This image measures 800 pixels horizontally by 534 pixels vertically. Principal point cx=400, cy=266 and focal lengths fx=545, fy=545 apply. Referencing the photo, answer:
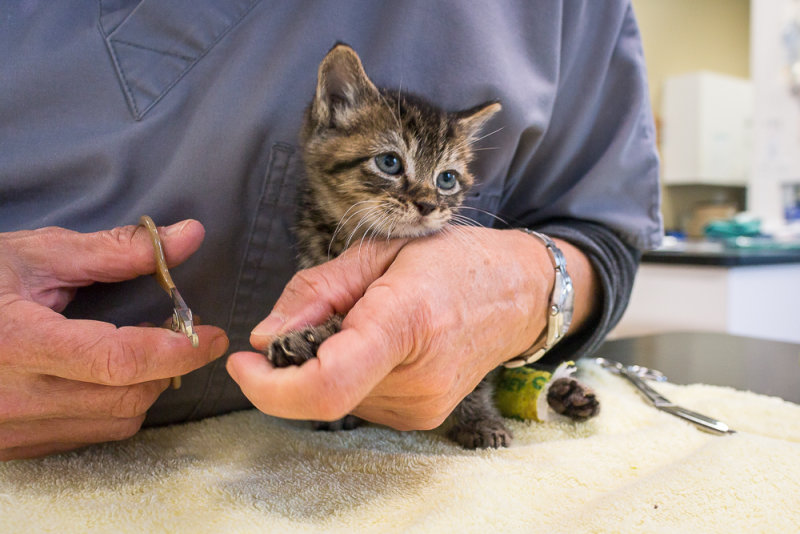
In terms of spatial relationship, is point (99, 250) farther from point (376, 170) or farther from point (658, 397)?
point (658, 397)

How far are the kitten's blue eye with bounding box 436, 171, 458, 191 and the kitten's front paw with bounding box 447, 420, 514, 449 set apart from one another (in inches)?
18.0

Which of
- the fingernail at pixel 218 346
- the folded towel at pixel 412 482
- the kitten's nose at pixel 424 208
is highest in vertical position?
the kitten's nose at pixel 424 208

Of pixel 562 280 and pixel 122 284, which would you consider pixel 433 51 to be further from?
pixel 122 284

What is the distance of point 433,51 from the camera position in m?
1.05

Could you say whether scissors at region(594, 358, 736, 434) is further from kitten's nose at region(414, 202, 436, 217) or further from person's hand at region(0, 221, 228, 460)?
person's hand at region(0, 221, 228, 460)

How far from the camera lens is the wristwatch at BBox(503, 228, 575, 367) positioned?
96cm

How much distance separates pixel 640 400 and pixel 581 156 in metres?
0.54

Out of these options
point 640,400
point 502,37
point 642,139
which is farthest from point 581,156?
point 640,400

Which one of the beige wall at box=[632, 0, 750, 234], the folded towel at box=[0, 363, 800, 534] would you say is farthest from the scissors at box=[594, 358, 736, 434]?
the beige wall at box=[632, 0, 750, 234]

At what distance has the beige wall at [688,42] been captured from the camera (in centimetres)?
511

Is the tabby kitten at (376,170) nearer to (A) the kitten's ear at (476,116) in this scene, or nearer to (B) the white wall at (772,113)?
(A) the kitten's ear at (476,116)

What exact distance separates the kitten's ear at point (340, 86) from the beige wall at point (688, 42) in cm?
480

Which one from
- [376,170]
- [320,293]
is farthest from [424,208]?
[320,293]

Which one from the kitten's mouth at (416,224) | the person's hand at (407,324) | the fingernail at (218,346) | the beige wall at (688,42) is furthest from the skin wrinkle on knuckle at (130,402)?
the beige wall at (688,42)
